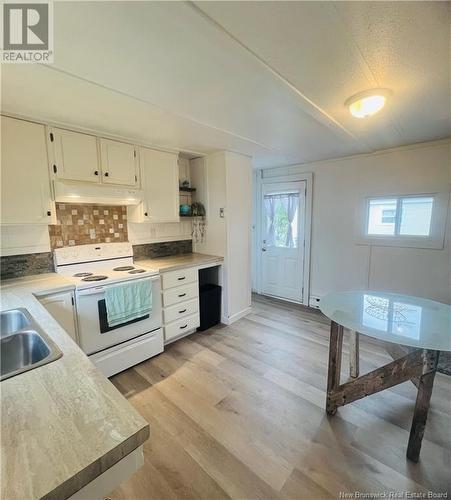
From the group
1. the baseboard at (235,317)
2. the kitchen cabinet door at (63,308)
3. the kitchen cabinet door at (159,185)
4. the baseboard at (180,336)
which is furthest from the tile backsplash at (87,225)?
the baseboard at (235,317)

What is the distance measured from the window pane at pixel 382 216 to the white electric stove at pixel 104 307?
2.89 meters

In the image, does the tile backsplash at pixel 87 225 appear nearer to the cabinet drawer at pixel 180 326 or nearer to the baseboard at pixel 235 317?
the cabinet drawer at pixel 180 326

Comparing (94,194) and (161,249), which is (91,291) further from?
(161,249)

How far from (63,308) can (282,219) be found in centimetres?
331

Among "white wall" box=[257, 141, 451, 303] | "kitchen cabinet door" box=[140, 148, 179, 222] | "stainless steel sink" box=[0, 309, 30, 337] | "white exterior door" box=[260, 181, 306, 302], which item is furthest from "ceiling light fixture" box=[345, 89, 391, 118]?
"stainless steel sink" box=[0, 309, 30, 337]

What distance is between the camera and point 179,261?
300 cm

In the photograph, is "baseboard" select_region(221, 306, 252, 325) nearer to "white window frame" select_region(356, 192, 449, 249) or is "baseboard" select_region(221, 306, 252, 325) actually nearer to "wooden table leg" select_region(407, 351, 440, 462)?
"white window frame" select_region(356, 192, 449, 249)

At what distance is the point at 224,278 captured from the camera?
3311 millimetres

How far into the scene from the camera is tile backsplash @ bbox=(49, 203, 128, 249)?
7.90 feet

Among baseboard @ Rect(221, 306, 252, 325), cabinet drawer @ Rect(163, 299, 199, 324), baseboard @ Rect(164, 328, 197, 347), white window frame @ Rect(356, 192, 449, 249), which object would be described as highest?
white window frame @ Rect(356, 192, 449, 249)

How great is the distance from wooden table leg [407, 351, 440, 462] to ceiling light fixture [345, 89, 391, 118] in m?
1.62

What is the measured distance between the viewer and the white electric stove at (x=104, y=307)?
2.11 meters

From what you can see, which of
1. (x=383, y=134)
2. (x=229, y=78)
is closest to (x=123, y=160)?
(x=229, y=78)

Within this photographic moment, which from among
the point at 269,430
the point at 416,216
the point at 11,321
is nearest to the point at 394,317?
the point at 269,430
